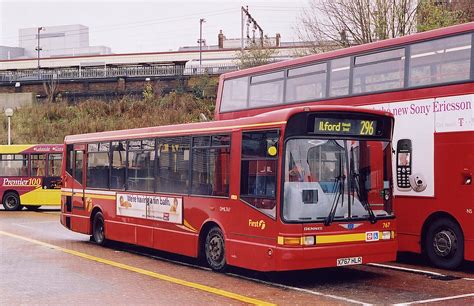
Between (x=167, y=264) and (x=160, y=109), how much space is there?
131 ft

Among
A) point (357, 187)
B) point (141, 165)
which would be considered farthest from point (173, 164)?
point (357, 187)

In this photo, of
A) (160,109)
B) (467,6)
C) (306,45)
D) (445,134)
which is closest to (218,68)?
(160,109)

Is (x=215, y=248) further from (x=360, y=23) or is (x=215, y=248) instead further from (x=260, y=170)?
(x=360, y=23)

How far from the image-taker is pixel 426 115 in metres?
13.1

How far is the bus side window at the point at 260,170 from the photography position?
10.9 metres

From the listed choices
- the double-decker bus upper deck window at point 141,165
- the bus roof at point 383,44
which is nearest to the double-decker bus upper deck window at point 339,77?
the bus roof at point 383,44

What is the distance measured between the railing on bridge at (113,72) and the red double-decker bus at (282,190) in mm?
45357

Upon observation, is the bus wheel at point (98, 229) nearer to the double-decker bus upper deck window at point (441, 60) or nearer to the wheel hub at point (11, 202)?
the double-decker bus upper deck window at point (441, 60)

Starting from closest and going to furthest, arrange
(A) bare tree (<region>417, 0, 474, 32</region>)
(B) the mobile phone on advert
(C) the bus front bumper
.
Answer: (C) the bus front bumper < (B) the mobile phone on advert < (A) bare tree (<region>417, 0, 474, 32</region>)

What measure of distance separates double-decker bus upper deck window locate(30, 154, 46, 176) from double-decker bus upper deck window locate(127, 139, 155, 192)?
53.4 ft

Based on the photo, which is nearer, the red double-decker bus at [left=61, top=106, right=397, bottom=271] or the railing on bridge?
the red double-decker bus at [left=61, top=106, right=397, bottom=271]

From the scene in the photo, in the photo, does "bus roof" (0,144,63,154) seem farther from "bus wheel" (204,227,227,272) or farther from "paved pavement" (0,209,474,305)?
"bus wheel" (204,227,227,272)

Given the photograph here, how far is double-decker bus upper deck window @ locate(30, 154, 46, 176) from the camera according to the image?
102 feet

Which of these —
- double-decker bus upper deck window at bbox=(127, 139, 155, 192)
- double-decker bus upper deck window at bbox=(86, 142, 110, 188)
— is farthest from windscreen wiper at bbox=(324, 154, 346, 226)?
double-decker bus upper deck window at bbox=(86, 142, 110, 188)
